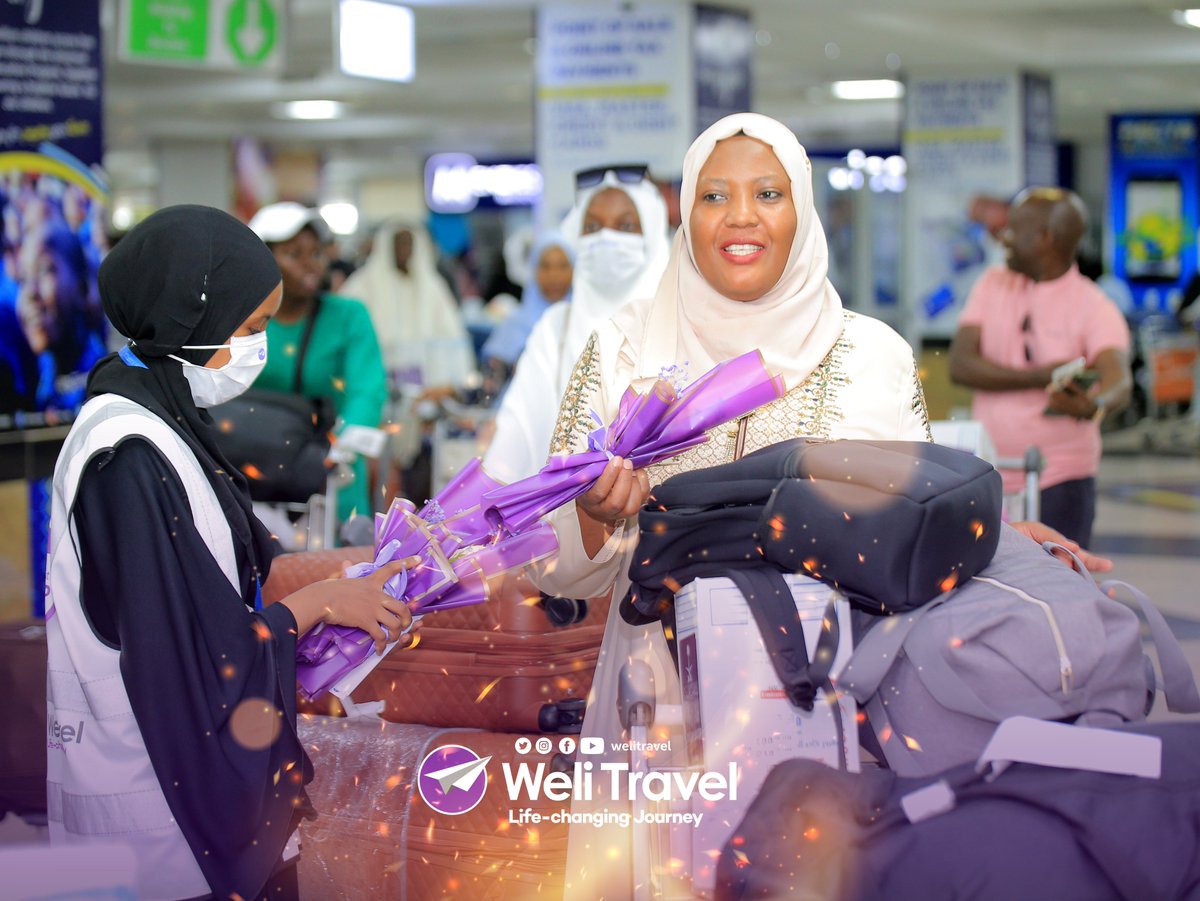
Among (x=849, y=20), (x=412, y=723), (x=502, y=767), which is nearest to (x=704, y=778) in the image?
(x=502, y=767)

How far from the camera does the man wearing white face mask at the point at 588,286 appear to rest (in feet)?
11.5

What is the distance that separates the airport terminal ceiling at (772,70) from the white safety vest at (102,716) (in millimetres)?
7633

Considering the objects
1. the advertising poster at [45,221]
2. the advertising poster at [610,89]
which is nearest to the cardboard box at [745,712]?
the advertising poster at [45,221]

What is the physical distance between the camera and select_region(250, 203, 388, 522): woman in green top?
443 centimetres

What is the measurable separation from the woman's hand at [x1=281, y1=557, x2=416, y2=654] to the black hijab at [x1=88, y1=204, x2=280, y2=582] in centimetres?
10

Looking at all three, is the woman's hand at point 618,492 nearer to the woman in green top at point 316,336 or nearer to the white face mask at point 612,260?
the white face mask at point 612,260

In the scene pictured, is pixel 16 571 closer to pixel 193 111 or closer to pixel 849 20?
pixel 849 20

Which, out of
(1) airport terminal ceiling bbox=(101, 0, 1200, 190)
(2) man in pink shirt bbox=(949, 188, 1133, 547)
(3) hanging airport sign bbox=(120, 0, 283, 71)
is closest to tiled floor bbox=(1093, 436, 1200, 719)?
(2) man in pink shirt bbox=(949, 188, 1133, 547)

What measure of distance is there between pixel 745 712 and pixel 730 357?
0.65 metres

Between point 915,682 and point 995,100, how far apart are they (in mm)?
14431

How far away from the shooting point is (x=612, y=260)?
3902mm

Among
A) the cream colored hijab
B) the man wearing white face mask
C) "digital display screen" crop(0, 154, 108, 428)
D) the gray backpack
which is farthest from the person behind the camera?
"digital display screen" crop(0, 154, 108, 428)

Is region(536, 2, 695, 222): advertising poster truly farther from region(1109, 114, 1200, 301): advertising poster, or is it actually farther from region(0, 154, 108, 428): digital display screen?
region(1109, 114, 1200, 301): advertising poster

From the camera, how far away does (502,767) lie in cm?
232
